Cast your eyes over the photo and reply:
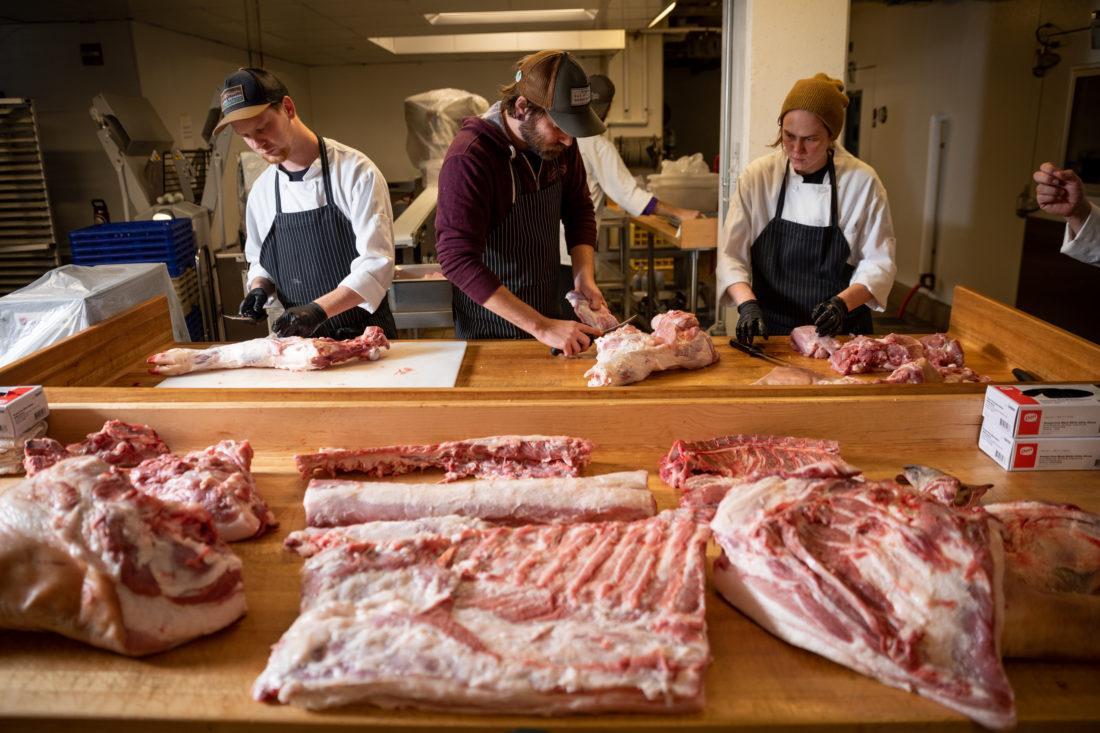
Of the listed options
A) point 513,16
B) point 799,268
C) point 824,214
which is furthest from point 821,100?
point 513,16

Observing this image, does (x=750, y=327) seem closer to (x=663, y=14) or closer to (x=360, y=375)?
(x=360, y=375)

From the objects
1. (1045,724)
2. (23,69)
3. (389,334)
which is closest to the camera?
(1045,724)

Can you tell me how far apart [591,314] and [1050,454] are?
1959mm

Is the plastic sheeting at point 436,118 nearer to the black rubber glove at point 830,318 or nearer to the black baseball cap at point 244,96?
the black baseball cap at point 244,96

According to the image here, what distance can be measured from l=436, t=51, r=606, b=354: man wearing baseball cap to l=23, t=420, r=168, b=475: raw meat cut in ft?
4.68

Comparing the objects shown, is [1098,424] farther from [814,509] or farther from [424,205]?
[424,205]

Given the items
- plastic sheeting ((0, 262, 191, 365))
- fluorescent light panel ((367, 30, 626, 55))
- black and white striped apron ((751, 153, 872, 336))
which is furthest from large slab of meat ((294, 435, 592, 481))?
fluorescent light panel ((367, 30, 626, 55))

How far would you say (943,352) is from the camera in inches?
123

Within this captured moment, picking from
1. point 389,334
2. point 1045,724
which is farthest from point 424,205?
point 1045,724

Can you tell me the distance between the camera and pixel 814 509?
1.60m

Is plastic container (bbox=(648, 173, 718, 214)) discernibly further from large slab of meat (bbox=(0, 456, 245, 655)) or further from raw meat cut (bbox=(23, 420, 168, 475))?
large slab of meat (bbox=(0, 456, 245, 655))

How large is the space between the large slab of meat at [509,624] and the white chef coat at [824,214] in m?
2.32

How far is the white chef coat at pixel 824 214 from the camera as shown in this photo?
3605 millimetres

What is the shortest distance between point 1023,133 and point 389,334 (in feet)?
22.1
